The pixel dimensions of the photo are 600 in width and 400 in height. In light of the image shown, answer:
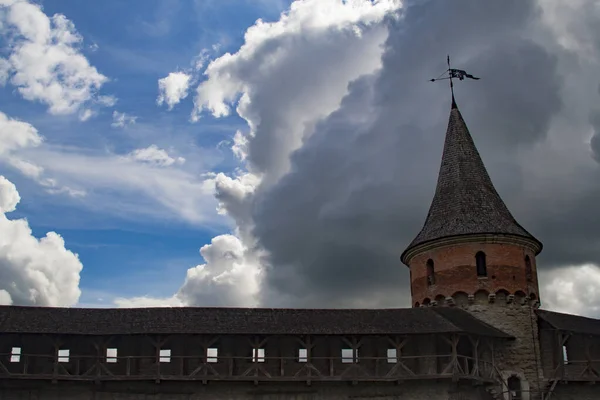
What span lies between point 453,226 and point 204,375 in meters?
12.2

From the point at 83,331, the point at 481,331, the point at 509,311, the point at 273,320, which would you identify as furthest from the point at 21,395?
the point at 509,311

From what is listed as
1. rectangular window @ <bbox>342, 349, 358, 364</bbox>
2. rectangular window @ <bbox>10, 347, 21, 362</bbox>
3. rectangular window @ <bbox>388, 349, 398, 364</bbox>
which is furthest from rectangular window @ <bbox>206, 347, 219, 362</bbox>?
rectangular window @ <bbox>10, 347, 21, 362</bbox>

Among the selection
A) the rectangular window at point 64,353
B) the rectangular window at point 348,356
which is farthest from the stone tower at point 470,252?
the rectangular window at point 64,353

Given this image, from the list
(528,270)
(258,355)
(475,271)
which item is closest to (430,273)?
(475,271)

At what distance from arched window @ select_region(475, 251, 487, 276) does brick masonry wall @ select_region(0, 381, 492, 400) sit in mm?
5126

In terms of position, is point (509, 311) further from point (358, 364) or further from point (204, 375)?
point (204, 375)

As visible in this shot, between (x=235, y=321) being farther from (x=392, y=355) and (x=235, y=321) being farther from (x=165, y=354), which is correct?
(x=392, y=355)

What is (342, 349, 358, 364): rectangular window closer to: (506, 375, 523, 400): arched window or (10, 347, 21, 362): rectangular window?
(506, 375, 523, 400): arched window

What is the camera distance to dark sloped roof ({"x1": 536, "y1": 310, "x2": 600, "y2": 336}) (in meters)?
29.0

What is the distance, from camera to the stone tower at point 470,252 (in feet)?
99.8

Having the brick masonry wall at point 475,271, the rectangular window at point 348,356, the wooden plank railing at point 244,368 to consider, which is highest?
the brick masonry wall at point 475,271

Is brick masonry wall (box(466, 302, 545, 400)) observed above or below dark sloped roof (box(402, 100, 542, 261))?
below

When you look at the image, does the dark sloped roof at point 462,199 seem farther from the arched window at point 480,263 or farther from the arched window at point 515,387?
the arched window at point 515,387

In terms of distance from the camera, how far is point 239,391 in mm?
27641
